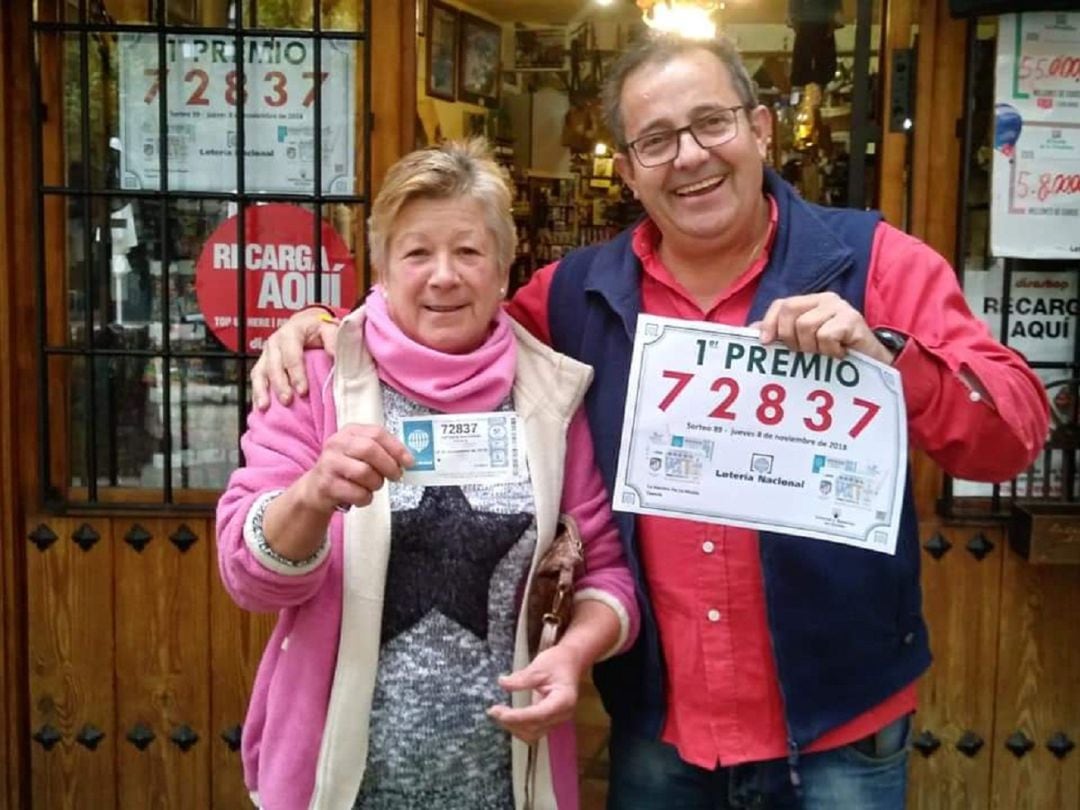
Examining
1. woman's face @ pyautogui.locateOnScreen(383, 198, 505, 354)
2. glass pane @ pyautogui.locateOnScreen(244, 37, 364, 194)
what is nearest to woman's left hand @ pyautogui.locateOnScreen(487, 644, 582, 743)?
woman's face @ pyautogui.locateOnScreen(383, 198, 505, 354)

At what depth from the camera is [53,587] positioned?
3461mm

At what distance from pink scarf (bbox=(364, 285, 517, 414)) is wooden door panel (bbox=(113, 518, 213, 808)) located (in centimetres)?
166

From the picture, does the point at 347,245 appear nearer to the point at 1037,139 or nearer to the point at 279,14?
the point at 279,14

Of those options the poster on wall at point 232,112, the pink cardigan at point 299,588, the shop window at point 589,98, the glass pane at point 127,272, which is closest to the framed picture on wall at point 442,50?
the shop window at point 589,98

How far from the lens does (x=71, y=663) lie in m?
3.48

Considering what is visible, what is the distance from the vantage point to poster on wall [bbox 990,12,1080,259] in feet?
10.5

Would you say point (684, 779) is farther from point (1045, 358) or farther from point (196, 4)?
point (196, 4)

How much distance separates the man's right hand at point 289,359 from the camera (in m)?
2.00

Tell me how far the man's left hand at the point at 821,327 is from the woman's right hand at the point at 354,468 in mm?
555

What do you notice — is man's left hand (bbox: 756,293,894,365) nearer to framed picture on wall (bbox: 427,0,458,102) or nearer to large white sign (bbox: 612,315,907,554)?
large white sign (bbox: 612,315,907,554)

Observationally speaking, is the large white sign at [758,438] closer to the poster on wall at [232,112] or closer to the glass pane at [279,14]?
the poster on wall at [232,112]

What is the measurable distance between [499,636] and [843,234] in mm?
838

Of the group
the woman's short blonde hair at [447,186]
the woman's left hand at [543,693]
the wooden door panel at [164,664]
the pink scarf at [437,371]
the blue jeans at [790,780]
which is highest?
the woman's short blonde hair at [447,186]

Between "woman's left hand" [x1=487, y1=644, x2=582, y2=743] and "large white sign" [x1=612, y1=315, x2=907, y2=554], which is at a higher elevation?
"large white sign" [x1=612, y1=315, x2=907, y2=554]
